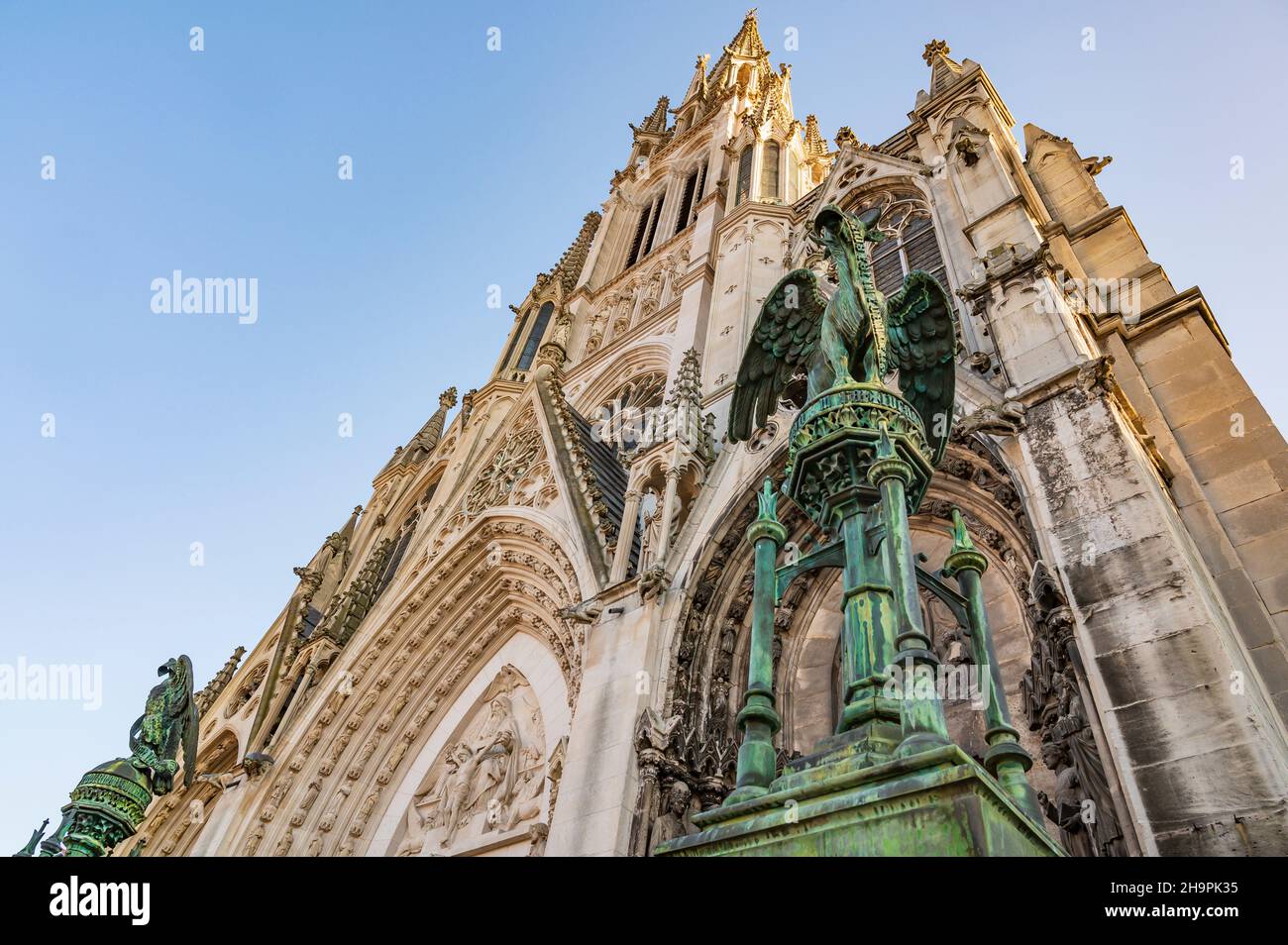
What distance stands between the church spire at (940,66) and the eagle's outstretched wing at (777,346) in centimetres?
1156

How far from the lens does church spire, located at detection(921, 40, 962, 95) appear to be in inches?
592

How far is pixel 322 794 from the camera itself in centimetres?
1345

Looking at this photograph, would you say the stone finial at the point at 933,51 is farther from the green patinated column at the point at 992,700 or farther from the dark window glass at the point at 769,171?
the green patinated column at the point at 992,700

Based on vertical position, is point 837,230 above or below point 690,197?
below

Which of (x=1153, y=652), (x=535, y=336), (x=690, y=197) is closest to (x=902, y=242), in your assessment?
(x=1153, y=652)

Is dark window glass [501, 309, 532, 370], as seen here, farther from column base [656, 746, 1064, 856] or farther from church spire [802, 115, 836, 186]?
column base [656, 746, 1064, 856]

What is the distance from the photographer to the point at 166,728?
26.0 feet

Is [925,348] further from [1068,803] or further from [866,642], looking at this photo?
[1068,803]

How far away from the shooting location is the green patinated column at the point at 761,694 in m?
3.25

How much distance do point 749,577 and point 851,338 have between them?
5363 millimetres

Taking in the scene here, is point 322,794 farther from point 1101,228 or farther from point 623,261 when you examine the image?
point 623,261

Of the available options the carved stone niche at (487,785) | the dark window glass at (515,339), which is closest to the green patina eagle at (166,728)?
the carved stone niche at (487,785)
